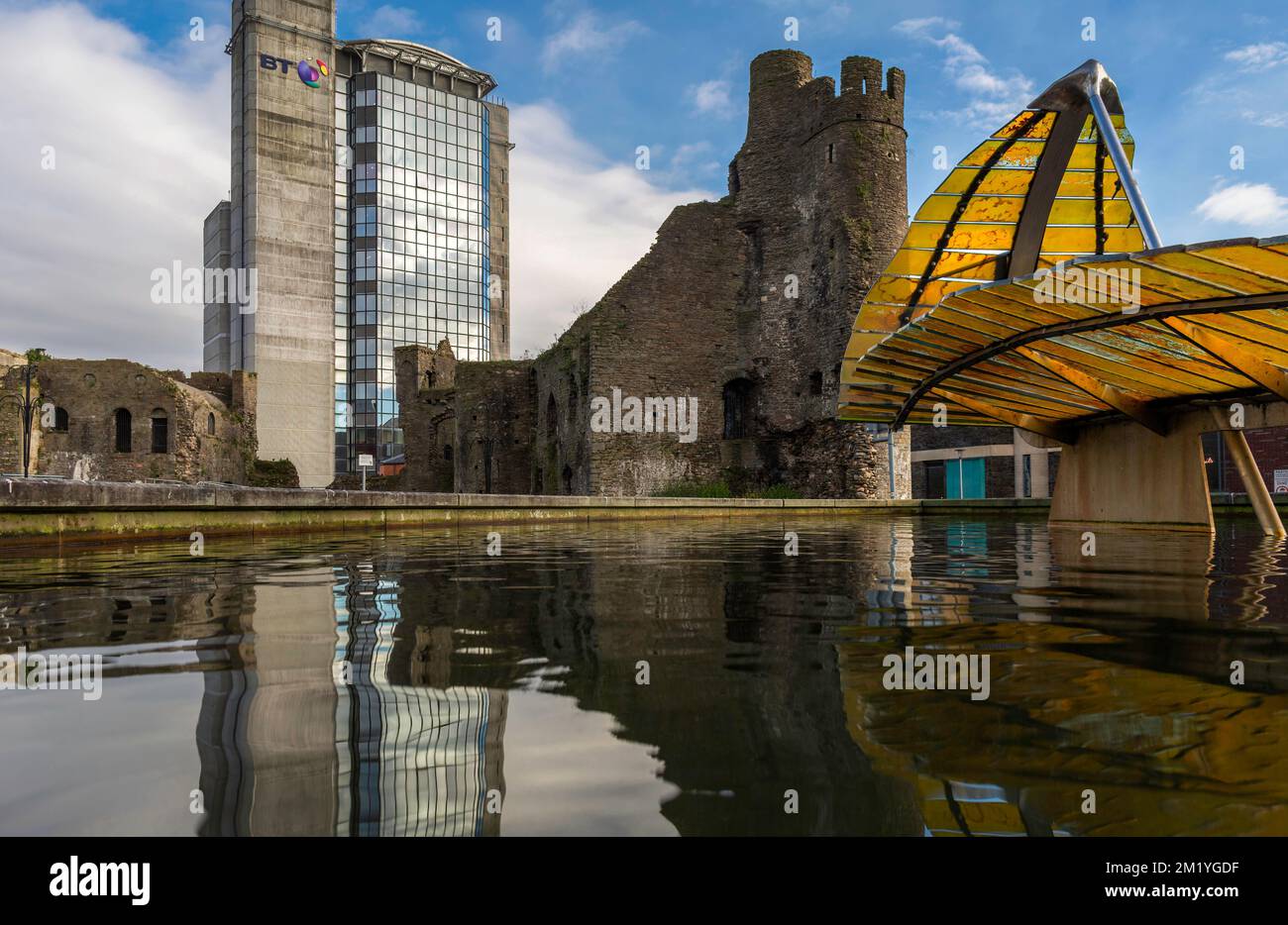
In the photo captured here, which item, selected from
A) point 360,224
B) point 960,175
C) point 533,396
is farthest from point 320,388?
point 960,175

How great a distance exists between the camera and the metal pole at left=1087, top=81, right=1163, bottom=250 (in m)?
8.31

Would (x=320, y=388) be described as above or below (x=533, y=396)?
above

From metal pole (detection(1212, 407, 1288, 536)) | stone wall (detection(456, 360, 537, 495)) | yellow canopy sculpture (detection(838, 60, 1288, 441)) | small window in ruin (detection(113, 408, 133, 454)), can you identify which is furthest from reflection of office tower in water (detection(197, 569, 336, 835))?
small window in ruin (detection(113, 408, 133, 454))

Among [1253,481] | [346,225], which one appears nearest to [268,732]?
[1253,481]

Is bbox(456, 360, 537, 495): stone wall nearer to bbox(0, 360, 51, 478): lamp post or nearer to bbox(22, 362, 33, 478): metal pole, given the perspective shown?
bbox(22, 362, 33, 478): metal pole

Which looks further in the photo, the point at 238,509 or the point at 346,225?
the point at 346,225

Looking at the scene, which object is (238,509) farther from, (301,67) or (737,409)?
(301,67)

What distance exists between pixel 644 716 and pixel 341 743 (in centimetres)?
61

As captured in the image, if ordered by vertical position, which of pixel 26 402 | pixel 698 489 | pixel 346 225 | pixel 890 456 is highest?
pixel 346 225

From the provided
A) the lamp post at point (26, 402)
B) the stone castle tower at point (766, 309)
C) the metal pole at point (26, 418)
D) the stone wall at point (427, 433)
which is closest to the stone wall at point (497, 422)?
the stone wall at point (427, 433)

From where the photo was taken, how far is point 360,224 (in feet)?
218

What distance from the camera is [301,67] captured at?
190 ft
